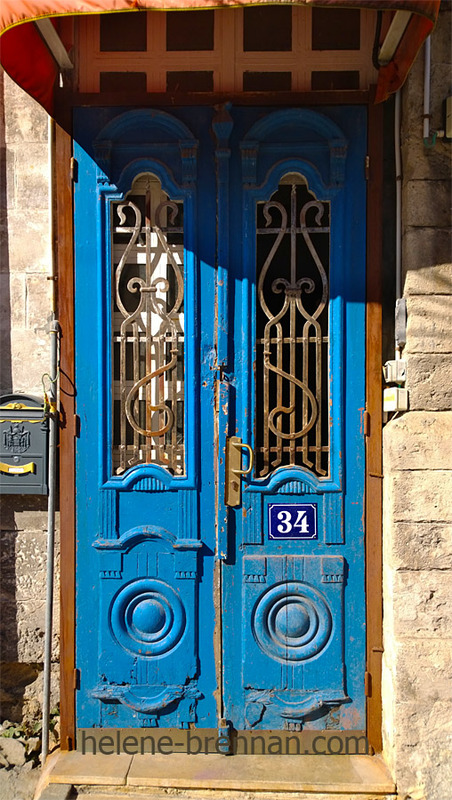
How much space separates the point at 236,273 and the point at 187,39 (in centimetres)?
144

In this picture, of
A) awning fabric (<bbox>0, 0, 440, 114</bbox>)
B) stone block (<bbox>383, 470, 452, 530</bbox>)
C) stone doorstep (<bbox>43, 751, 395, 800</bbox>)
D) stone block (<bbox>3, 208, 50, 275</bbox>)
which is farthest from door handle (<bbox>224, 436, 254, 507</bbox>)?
awning fabric (<bbox>0, 0, 440, 114</bbox>)

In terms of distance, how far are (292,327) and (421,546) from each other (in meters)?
1.51

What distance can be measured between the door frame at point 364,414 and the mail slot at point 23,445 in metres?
0.12

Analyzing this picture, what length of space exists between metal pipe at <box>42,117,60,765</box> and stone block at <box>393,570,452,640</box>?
6.88ft

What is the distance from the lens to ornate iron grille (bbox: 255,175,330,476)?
3.75 meters

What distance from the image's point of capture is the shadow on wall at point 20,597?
3.96 m

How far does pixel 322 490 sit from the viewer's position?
12.2ft

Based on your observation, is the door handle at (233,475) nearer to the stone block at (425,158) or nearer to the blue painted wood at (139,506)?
the blue painted wood at (139,506)

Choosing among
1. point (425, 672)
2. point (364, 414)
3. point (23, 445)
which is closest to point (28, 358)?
point (23, 445)

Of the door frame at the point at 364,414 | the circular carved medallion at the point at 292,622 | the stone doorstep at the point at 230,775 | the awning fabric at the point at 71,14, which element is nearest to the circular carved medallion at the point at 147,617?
the door frame at the point at 364,414

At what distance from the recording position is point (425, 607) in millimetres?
3475

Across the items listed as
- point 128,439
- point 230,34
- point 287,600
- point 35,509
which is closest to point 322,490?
point 287,600

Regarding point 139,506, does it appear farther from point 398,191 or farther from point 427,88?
point 427,88

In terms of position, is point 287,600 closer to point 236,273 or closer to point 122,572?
point 122,572
